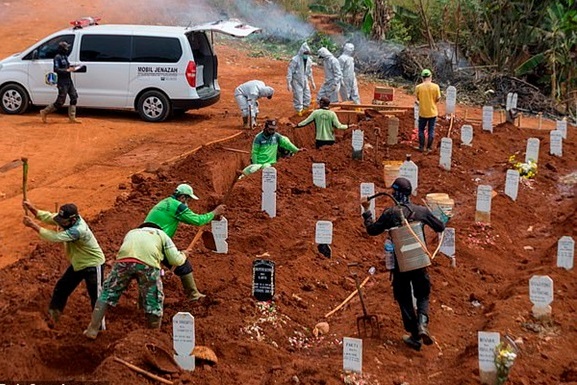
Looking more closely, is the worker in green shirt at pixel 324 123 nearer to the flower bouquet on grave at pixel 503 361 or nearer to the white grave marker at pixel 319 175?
the white grave marker at pixel 319 175

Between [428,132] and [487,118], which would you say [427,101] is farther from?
[487,118]

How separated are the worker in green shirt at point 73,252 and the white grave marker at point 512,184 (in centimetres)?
666

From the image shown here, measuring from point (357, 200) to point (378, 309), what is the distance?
4.39 metres

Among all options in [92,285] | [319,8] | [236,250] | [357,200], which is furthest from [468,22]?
[92,285]

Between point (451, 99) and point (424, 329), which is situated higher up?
point (451, 99)

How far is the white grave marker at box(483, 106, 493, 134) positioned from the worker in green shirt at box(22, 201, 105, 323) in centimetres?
1062

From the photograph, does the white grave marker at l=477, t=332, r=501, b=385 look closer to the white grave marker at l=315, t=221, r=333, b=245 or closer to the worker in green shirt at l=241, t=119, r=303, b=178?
the white grave marker at l=315, t=221, r=333, b=245

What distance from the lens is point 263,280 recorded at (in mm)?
9523

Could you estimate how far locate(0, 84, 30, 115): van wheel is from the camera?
19.9m

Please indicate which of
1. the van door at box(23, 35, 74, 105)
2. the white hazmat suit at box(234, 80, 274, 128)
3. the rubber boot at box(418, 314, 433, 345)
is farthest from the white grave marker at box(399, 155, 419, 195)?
the van door at box(23, 35, 74, 105)

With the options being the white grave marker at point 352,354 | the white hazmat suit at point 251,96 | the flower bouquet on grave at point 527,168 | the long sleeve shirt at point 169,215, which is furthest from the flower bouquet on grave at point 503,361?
the white hazmat suit at point 251,96

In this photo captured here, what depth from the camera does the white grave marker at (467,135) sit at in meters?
16.9

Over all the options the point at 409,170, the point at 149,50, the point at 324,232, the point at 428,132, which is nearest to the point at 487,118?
the point at 428,132

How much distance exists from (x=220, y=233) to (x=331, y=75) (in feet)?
32.4
